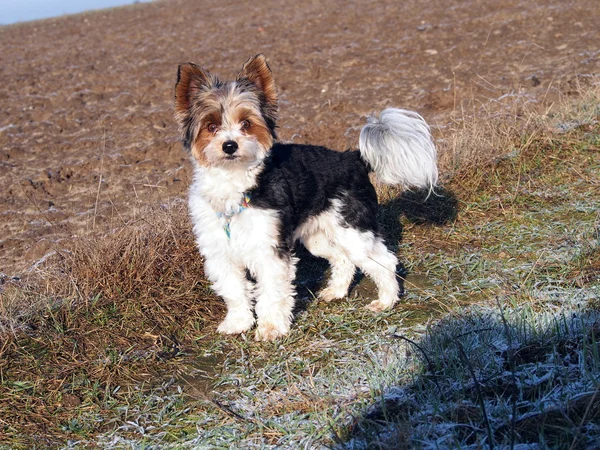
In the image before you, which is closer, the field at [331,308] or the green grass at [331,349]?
the green grass at [331,349]

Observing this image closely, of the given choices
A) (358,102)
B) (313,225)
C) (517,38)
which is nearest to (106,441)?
(313,225)

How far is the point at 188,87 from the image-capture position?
4.37 meters

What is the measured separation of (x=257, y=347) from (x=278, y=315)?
0.87 feet

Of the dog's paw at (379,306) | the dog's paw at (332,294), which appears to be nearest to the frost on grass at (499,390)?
the dog's paw at (379,306)

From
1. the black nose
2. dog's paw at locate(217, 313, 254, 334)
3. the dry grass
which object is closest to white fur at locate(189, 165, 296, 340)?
dog's paw at locate(217, 313, 254, 334)

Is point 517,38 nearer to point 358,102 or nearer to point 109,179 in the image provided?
point 358,102

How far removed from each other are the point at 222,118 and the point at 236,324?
149 centimetres

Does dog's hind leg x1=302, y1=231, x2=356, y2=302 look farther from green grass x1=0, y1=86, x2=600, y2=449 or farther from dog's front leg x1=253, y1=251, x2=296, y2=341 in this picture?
dog's front leg x1=253, y1=251, x2=296, y2=341

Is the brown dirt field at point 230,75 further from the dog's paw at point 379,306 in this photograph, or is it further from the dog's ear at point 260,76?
the dog's paw at point 379,306

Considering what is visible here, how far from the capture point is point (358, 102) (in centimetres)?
1053

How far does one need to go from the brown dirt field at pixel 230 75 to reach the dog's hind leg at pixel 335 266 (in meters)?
1.77

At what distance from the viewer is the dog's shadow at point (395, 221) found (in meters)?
5.42

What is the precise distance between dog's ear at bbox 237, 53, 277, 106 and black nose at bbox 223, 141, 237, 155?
1.95ft

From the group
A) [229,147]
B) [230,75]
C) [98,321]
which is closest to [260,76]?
[229,147]
